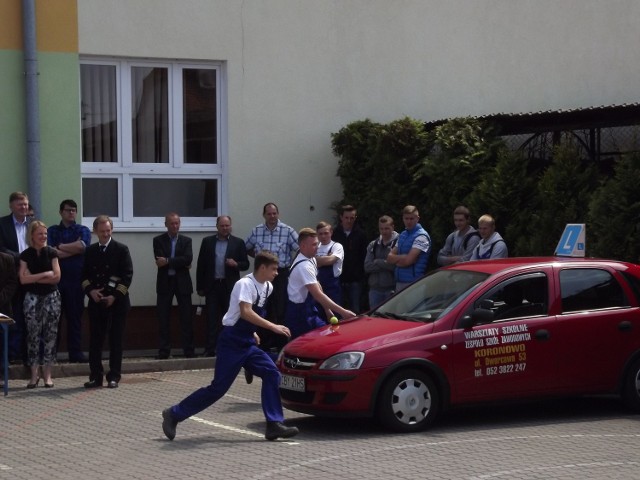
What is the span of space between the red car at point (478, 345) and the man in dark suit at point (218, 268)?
409cm

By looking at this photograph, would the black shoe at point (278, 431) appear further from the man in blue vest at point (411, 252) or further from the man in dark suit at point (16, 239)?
the man in dark suit at point (16, 239)

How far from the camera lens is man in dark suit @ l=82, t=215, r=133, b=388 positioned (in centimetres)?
1305

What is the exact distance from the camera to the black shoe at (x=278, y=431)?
31.9 feet

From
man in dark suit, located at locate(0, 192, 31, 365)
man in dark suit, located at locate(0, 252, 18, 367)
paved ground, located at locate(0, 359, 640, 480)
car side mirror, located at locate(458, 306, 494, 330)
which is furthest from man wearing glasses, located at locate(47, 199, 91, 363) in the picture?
car side mirror, located at locate(458, 306, 494, 330)

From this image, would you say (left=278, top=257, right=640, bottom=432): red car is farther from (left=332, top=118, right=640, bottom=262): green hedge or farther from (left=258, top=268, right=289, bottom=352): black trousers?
(left=258, top=268, right=289, bottom=352): black trousers

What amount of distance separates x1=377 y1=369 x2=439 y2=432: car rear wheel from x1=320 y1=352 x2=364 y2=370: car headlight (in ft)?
1.06

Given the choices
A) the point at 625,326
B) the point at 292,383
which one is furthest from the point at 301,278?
the point at 625,326

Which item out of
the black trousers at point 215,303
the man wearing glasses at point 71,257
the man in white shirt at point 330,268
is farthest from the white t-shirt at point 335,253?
the man wearing glasses at point 71,257

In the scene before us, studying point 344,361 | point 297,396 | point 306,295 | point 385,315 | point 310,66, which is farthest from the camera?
point 310,66

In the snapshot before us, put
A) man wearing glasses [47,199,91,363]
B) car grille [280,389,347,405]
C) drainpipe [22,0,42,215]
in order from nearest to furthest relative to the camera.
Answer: car grille [280,389,347,405]
man wearing glasses [47,199,91,363]
drainpipe [22,0,42,215]

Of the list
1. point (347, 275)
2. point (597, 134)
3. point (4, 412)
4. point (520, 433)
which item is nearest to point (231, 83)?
point (347, 275)

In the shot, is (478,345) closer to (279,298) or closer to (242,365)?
(242,365)

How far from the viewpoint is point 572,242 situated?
12.6 metres

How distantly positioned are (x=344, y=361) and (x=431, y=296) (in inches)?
55.2
